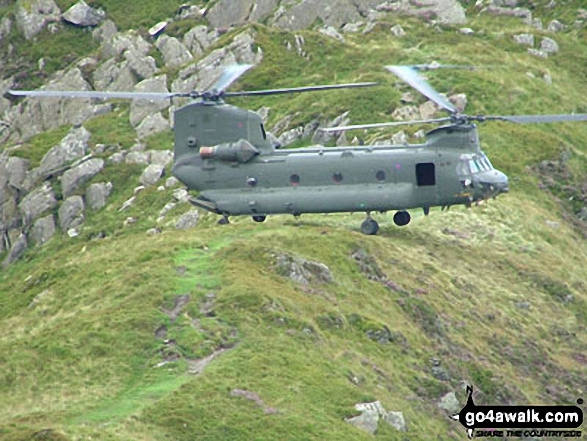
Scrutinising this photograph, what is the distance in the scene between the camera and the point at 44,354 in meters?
62.6

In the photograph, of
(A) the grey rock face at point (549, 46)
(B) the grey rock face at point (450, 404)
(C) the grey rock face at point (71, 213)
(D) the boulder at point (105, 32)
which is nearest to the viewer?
(B) the grey rock face at point (450, 404)

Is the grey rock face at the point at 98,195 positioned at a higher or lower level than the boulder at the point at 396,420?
lower

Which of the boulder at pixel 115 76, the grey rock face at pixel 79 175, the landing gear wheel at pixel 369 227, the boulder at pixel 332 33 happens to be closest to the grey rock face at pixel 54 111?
the boulder at pixel 115 76

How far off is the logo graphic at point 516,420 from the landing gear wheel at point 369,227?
10.1m

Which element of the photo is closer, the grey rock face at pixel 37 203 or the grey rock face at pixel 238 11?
the grey rock face at pixel 37 203

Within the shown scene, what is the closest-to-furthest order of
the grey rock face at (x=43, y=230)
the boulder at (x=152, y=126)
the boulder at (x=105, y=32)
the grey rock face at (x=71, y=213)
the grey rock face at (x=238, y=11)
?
the grey rock face at (x=71, y=213), the grey rock face at (x=43, y=230), the boulder at (x=152, y=126), the grey rock face at (x=238, y=11), the boulder at (x=105, y=32)

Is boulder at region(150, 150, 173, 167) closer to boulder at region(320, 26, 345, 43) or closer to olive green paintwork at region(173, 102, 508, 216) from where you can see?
boulder at region(320, 26, 345, 43)

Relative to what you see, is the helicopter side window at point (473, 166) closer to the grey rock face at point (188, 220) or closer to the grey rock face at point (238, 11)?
the grey rock face at point (188, 220)

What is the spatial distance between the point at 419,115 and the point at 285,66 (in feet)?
57.7

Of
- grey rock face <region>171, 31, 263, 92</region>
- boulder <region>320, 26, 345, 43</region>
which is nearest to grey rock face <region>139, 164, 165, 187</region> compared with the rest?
grey rock face <region>171, 31, 263, 92</region>

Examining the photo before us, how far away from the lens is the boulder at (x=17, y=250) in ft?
342

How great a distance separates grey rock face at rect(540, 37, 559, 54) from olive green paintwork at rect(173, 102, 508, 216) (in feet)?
161

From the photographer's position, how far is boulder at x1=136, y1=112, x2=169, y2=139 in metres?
110

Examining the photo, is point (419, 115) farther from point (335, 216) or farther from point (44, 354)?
point (44, 354)
